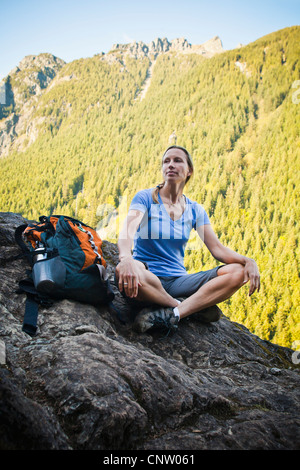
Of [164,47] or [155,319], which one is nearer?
[155,319]

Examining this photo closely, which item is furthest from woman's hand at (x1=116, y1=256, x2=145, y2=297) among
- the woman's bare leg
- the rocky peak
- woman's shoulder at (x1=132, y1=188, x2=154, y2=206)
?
the rocky peak

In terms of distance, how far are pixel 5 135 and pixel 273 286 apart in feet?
241

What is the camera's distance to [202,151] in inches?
1128

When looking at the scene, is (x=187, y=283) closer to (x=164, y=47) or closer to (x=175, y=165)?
(x=175, y=165)

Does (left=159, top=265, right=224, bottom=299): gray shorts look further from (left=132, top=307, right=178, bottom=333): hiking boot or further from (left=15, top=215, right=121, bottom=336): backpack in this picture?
(left=15, top=215, right=121, bottom=336): backpack

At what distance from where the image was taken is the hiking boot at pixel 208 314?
8.04 ft

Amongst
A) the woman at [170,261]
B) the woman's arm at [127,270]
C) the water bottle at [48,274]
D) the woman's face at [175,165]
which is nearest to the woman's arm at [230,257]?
the woman at [170,261]

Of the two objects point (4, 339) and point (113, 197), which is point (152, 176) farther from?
point (4, 339)

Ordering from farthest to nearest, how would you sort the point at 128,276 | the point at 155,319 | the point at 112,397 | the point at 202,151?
the point at 202,151, the point at 155,319, the point at 128,276, the point at 112,397

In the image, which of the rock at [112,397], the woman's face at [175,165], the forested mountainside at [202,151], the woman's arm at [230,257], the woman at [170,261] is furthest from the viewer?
the forested mountainside at [202,151]

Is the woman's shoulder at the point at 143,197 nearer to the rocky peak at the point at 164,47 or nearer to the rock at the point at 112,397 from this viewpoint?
the rock at the point at 112,397

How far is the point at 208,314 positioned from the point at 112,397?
1587 millimetres

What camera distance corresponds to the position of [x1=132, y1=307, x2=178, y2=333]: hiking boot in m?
2.06

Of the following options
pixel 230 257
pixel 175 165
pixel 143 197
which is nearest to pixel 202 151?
pixel 175 165
